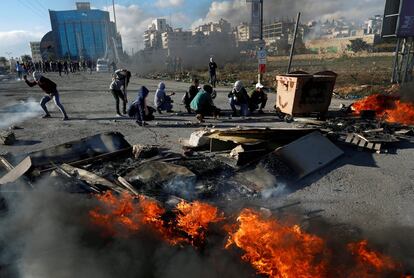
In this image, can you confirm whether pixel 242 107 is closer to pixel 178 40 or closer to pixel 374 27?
pixel 178 40

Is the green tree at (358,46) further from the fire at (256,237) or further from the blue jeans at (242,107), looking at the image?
the fire at (256,237)

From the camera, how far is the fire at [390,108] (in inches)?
385

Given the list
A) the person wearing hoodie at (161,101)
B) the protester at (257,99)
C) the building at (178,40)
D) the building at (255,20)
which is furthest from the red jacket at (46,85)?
the building at (178,40)

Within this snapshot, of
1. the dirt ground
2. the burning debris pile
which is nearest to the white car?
the dirt ground

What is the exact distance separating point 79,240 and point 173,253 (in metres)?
1.10

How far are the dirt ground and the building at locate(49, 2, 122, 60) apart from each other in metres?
50.7

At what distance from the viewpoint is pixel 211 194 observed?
5.30 metres

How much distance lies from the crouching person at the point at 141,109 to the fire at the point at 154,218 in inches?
220

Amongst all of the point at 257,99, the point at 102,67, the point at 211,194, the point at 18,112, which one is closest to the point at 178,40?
the point at 102,67

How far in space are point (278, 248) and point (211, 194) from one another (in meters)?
1.87

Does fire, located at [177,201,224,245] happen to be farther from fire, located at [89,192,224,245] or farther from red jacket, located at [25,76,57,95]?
red jacket, located at [25,76,57,95]

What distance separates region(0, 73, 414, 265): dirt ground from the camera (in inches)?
Answer: 178

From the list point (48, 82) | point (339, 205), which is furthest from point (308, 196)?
point (48, 82)

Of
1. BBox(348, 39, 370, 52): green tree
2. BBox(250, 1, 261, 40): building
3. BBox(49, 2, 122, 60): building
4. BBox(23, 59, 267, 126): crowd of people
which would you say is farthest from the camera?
BBox(348, 39, 370, 52): green tree
